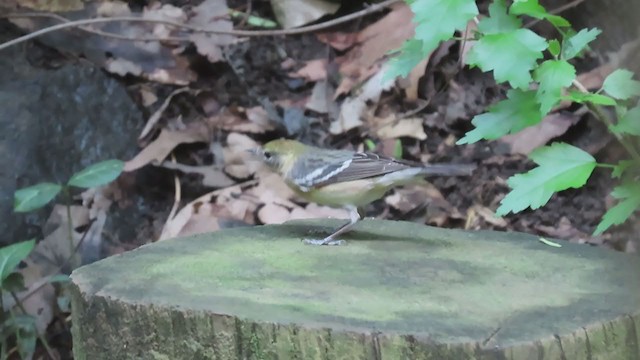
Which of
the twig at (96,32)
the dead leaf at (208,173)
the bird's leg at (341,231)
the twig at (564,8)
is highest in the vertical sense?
the twig at (564,8)

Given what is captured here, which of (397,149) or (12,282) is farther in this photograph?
(397,149)

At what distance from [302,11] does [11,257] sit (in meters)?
3.07

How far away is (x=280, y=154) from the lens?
13.0 feet

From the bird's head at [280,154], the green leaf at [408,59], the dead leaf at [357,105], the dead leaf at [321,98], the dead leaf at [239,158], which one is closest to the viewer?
the green leaf at [408,59]

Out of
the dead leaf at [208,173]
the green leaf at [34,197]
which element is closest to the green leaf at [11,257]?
the green leaf at [34,197]

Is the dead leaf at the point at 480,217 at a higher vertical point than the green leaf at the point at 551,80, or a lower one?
lower

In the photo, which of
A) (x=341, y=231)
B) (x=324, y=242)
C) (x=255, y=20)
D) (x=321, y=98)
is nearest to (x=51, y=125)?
(x=321, y=98)

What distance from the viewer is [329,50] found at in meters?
6.76

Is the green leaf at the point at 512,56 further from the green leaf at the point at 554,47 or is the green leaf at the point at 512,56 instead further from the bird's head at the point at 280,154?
the bird's head at the point at 280,154

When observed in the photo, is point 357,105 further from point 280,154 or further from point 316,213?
point 280,154

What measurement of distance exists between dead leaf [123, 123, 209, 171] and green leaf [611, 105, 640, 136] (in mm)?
3490

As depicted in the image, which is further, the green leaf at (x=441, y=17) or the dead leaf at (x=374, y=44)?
the dead leaf at (x=374, y=44)

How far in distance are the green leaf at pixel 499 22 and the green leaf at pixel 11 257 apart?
255cm

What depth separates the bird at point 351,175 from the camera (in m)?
3.67
